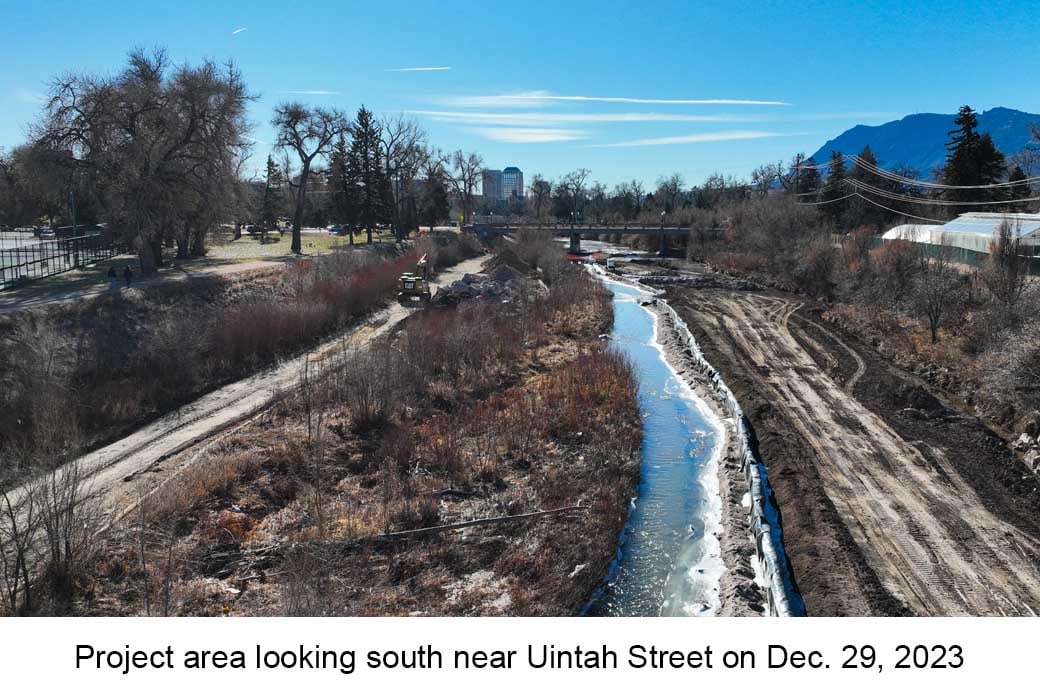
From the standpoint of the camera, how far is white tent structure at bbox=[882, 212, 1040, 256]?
121 feet

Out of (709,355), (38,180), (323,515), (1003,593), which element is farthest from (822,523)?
(38,180)

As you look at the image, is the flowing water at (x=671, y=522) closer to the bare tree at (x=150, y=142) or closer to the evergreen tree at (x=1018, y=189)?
the bare tree at (x=150, y=142)

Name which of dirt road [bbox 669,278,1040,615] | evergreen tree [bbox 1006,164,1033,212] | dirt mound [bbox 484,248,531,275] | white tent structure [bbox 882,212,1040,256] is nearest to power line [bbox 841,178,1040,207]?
evergreen tree [bbox 1006,164,1033,212]

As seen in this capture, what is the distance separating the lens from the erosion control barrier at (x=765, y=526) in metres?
13.2

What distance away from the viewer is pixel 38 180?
37844mm

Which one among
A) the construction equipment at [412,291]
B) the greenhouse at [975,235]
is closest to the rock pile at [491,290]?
the construction equipment at [412,291]

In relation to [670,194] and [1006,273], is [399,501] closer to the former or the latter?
[1006,273]

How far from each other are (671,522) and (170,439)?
48.8 ft

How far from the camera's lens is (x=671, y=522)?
17.3 m

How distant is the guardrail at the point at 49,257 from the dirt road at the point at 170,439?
1627 centimetres

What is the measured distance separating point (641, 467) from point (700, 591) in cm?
687

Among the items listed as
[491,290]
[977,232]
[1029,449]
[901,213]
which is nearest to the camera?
[1029,449]

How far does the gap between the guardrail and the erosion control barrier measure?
112 ft

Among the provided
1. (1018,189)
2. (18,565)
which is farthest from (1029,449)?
(1018,189)
